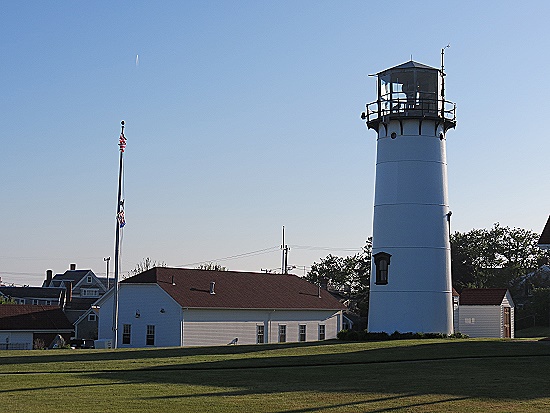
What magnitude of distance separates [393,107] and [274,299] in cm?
1789

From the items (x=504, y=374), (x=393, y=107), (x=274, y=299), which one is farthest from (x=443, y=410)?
(x=274, y=299)

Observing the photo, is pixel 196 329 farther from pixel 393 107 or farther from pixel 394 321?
pixel 393 107

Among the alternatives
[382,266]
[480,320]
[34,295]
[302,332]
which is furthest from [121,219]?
[34,295]

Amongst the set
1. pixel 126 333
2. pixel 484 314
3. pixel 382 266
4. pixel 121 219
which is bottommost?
pixel 126 333

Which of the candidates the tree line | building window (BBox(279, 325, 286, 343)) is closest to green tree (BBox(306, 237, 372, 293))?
the tree line

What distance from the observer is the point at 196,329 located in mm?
47562

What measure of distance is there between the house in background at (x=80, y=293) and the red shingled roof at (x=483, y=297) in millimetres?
24533

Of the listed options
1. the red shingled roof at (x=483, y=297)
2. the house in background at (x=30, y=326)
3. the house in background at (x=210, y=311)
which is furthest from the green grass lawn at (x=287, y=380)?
the house in background at (x=30, y=326)

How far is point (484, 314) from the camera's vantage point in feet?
176

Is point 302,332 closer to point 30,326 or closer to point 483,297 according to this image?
point 483,297

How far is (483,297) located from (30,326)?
29.4 meters

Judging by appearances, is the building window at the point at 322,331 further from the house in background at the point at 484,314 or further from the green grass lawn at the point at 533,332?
the green grass lawn at the point at 533,332

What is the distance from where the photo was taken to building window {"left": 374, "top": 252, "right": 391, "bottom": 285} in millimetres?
38438

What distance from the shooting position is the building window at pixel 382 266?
38438mm
